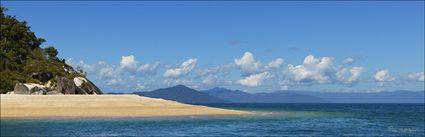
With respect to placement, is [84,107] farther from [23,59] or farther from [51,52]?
[51,52]

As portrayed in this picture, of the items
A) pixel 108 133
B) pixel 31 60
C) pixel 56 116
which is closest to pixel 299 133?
pixel 108 133

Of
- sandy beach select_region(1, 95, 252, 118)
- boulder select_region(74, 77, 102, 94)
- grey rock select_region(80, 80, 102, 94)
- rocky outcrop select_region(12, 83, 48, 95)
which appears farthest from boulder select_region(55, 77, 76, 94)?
sandy beach select_region(1, 95, 252, 118)

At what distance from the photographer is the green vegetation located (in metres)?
Result: 104

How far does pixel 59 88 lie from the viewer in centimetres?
9781

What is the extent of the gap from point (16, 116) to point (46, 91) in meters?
35.8

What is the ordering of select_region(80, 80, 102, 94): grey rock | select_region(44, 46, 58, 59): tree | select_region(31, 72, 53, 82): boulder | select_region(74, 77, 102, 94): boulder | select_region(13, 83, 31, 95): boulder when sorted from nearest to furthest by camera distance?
select_region(13, 83, 31, 95): boulder
select_region(74, 77, 102, 94): boulder
select_region(80, 80, 102, 94): grey rock
select_region(31, 72, 53, 82): boulder
select_region(44, 46, 58, 59): tree

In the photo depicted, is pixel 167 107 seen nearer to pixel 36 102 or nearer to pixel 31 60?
pixel 36 102

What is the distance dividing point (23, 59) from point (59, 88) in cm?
3130

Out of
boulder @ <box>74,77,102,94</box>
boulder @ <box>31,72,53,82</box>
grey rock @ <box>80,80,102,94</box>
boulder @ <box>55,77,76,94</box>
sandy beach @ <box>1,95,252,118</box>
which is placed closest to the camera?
sandy beach @ <box>1,95,252,118</box>

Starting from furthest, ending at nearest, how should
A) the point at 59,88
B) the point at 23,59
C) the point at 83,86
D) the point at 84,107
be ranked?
the point at 23,59, the point at 83,86, the point at 59,88, the point at 84,107

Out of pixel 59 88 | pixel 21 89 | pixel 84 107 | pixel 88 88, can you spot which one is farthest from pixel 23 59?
pixel 84 107

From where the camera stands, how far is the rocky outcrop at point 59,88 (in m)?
90.1

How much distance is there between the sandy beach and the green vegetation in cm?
2472

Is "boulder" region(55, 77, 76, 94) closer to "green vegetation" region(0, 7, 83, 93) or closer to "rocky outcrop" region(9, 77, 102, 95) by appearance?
"rocky outcrop" region(9, 77, 102, 95)
